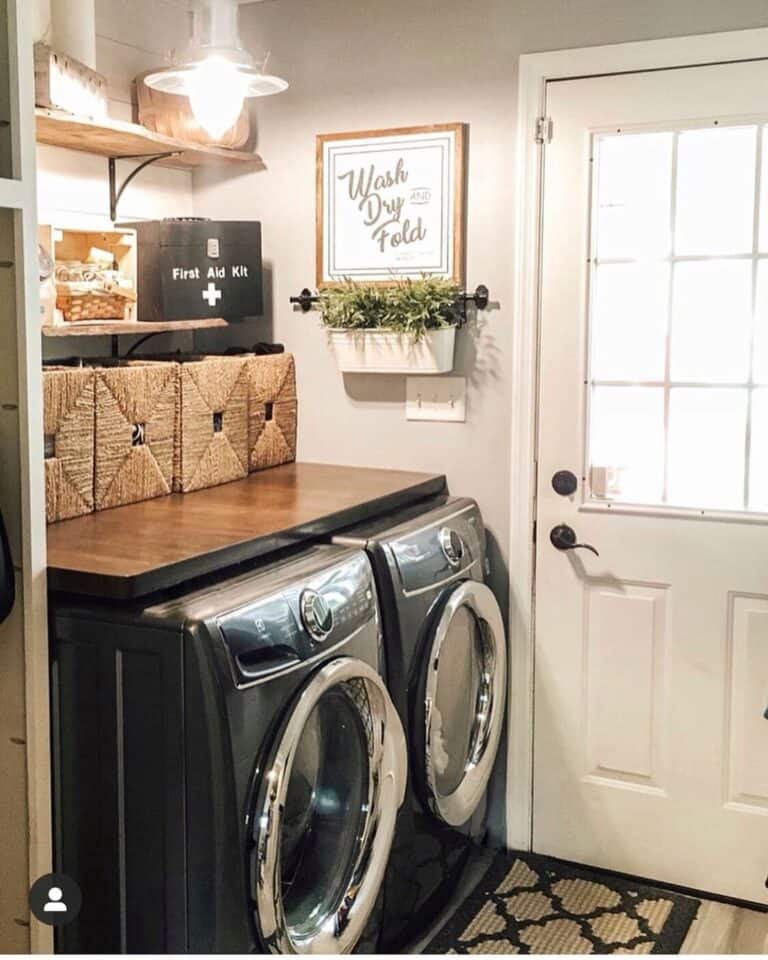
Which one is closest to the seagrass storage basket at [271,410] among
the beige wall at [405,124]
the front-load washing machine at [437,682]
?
the beige wall at [405,124]

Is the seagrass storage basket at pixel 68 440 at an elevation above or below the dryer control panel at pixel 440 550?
above

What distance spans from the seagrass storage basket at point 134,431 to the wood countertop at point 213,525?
4 centimetres

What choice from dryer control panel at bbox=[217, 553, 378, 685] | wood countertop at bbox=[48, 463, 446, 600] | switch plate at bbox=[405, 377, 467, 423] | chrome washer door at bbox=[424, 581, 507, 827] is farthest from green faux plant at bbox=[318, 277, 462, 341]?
dryer control panel at bbox=[217, 553, 378, 685]

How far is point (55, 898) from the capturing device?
6.22 feet

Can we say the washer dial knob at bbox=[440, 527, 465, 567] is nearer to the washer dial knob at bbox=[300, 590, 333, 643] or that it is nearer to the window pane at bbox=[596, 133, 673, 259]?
the washer dial knob at bbox=[300, 590, 333, 643]

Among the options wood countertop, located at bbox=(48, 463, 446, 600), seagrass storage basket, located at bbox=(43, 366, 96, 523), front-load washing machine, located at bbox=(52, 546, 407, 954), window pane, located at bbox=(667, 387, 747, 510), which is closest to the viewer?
front-load washing machine, located at bbox=(52, 546, 407, 954)

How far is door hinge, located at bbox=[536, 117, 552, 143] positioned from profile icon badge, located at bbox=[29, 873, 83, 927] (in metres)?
1.96

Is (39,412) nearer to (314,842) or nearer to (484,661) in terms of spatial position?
(314,842)

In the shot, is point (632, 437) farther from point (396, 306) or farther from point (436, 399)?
point (396, 306)

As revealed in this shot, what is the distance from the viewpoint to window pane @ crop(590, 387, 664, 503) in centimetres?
271

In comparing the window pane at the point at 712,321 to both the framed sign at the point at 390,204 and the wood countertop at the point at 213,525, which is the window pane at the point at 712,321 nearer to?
the framed sign at the point at 390,204

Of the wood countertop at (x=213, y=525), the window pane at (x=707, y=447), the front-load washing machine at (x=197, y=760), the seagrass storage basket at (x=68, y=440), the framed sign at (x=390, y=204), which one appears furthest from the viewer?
the framed sign at (x=390, y=204)

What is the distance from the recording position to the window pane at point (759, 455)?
260 cm

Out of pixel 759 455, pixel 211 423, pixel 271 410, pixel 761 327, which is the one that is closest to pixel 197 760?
pixel 211 423
